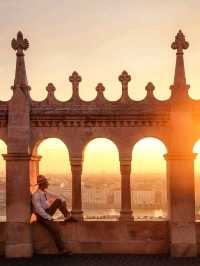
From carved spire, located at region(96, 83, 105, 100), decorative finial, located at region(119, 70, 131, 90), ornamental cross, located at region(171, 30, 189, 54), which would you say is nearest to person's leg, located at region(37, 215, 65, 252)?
carved spire, located at region(96, 83, 105, 100)

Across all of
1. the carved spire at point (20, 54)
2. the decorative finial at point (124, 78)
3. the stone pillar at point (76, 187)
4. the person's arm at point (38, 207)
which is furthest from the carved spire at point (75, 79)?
Answer: the person's arm at point (38, 207)

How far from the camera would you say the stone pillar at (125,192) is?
1404 cm

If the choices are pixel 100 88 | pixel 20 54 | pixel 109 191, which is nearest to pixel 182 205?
pixel 100 88

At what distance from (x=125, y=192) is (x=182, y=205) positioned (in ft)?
4.91

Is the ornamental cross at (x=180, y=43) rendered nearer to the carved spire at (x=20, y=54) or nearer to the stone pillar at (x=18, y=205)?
the carved spire at (x=20, y=54)

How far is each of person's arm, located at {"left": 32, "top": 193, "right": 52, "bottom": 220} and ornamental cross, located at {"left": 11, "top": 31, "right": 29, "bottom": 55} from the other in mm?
3857

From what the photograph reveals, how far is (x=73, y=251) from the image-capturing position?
14133 mm

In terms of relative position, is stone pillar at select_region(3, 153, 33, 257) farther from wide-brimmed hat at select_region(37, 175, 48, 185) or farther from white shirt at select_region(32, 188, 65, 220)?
wide-brimmed hat at select_region(37, 175, 48, 185)

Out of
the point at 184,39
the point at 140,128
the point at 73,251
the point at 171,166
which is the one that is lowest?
the point at 73,251

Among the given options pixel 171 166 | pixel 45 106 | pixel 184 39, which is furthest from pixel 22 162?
pixel 184 39

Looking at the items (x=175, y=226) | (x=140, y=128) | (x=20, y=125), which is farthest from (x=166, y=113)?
(x=20, y=125)

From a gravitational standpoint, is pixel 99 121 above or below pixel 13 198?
above

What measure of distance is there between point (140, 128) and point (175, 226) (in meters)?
2.67

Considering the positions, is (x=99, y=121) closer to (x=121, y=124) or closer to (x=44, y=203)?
(x=121, y=124)
